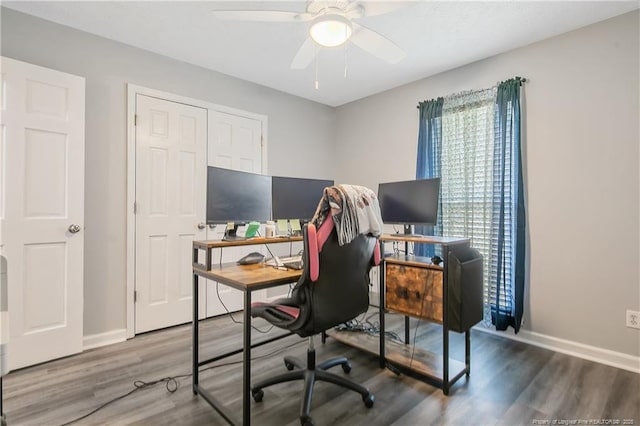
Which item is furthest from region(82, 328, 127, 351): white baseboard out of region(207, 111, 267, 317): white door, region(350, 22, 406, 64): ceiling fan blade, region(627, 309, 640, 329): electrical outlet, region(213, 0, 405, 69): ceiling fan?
region(627, 309, 640, 329): electrical outlet

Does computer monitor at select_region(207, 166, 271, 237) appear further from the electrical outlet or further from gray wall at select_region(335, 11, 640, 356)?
the electrical outlet

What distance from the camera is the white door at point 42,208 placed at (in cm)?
225

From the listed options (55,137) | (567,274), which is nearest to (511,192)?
(567,274)

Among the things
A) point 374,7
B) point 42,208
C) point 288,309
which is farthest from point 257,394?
point 374,7

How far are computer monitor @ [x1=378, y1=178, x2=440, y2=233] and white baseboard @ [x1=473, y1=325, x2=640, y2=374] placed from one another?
136 centimetres

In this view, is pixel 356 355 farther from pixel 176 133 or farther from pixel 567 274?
pixel 176 133

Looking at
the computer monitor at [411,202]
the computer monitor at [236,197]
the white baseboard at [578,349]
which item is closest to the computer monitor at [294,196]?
the computer monitor at [236,197]

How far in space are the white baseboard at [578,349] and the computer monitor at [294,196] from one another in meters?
2.09

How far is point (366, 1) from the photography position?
1691 mm

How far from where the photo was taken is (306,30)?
2605 mm

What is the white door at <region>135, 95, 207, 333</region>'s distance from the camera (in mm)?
2936

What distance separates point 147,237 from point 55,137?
3.44 ft

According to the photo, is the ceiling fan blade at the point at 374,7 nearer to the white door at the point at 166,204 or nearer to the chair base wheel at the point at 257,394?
the white door at the point at 166,204

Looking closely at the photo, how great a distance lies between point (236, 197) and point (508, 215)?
234 cm
